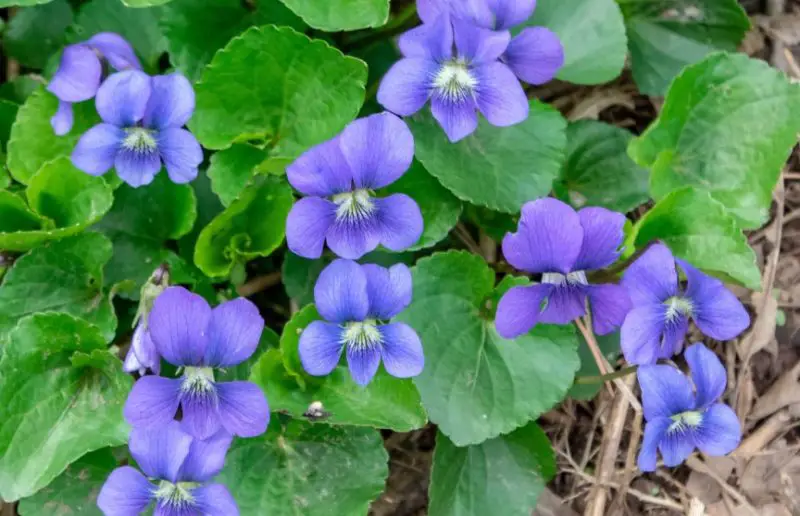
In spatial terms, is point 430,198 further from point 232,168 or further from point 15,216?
point 15,216

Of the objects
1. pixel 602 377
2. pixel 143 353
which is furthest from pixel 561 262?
pixel 143 353

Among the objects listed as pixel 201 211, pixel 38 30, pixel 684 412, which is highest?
pixel 38 30

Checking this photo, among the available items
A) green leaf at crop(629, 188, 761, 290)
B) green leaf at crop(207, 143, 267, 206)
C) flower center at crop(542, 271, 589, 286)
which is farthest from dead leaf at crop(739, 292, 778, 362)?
green leaf at crop(207, 143, 267, 206)

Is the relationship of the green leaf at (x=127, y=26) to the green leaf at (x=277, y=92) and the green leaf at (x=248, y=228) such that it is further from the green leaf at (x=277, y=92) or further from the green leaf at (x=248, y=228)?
the green leaf at (x=248, y=228)

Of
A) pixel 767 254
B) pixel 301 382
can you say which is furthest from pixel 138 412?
pixel 767 254

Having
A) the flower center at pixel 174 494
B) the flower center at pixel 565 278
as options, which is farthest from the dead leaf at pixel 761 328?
the flower center at pixel 174 494

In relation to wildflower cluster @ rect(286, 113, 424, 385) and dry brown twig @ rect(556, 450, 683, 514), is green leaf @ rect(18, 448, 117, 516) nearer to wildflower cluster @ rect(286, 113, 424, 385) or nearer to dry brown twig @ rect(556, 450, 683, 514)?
wildflower cluster @ rect(286, 113, 424, 385)
